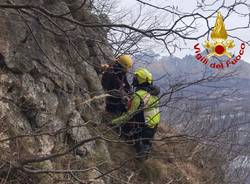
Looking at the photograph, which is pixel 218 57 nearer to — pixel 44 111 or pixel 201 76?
pixel 201 76

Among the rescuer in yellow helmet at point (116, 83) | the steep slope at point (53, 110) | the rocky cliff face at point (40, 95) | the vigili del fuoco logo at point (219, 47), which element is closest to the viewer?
the vigili del fuoco logo at point (219, 47)

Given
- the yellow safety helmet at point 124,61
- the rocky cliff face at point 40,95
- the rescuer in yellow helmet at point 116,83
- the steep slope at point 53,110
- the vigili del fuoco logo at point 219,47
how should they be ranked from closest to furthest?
the vigili del fuoco logo at point 219,47, the steep slope at point 53,110, the rocky cliff face at point 40,95, the yellow safety helmet at point 124,61, the rescuer in yellow helmet at point 116,83

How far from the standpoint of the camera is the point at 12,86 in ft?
21.1

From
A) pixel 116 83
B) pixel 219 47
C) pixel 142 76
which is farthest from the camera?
pixel 116 83

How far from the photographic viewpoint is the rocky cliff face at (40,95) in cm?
581

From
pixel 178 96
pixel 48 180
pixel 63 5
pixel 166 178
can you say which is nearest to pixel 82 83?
pixel 63 5

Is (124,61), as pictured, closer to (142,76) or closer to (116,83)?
(142,76)

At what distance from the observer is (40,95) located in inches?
265

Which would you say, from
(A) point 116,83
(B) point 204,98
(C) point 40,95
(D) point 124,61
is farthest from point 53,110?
(B) point 204,98

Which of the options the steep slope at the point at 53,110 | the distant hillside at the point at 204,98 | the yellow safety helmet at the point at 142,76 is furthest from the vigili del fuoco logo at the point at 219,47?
the yellow safety helmet at the point at 142,76

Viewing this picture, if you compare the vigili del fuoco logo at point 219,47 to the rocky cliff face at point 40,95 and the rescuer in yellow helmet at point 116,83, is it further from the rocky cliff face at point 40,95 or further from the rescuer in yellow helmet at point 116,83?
the rescuer in yellow helmet at point 116,83

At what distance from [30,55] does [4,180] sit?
197 centimetres

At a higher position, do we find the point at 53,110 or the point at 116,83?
the point at 116,83

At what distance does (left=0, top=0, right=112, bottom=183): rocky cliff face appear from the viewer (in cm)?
581
